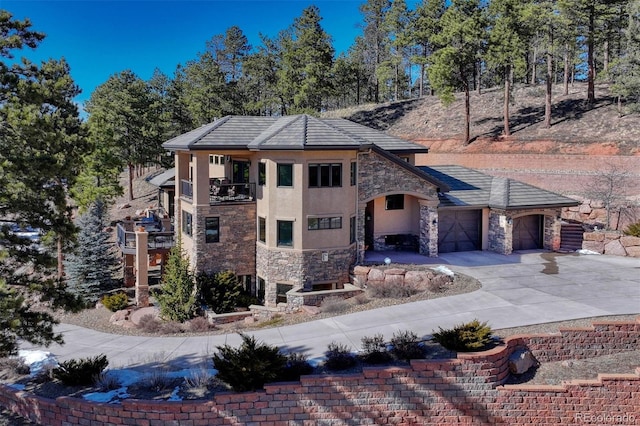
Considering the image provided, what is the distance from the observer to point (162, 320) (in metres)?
19.1

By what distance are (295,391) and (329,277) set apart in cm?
982

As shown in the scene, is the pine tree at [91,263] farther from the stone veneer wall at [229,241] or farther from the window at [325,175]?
the window at [325,175]

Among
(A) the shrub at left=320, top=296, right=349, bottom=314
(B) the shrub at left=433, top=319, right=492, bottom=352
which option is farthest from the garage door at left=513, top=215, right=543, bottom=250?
(B) the shrub at left=433, top=319, right=492, bottom=352

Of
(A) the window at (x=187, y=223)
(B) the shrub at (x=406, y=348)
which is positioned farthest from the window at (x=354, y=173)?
Answer: (B) the shrub at (x=406, y=348)

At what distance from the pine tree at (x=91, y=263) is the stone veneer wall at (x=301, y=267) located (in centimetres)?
853

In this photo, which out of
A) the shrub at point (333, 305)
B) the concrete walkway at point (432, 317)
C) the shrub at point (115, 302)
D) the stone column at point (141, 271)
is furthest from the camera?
the stone column at point (141, 271)

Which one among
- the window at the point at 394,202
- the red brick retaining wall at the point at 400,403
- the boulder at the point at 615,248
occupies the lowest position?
the red brick retaining wall at the point at 400,403

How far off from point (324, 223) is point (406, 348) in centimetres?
909

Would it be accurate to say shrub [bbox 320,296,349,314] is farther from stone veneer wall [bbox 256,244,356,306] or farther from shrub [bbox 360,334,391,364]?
shrub [bbox 360,334,391,364]

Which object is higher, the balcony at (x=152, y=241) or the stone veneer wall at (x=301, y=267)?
the balcony at (x=152, y=241)

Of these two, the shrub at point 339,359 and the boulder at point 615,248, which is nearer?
the shrub at point 339,359

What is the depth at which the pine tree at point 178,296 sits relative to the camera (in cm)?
1911

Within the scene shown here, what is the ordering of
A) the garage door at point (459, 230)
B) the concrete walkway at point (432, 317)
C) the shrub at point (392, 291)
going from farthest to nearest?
the garage door at point (459, 230), the shrub at point (392, 291), the concrete walkway at point (432, 317)

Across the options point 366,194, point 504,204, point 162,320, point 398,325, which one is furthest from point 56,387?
point 504,204
